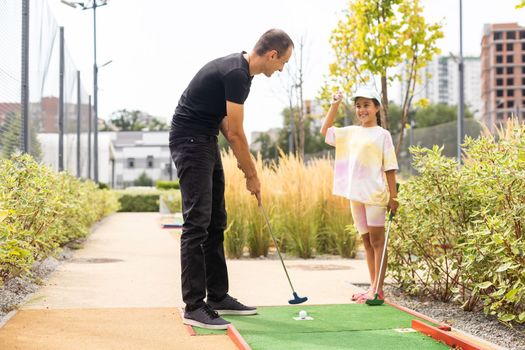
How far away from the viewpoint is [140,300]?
595cm

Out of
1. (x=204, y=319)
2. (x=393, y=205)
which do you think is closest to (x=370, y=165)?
(x=393, y=205)

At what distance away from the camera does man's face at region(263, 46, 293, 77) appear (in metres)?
4.89

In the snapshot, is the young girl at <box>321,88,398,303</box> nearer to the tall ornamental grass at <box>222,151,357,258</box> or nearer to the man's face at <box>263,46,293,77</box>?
the man's face at <box>263,46,293,77</box>

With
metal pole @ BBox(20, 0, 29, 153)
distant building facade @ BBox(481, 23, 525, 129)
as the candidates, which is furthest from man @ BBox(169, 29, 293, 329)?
distant building facade @ BBox(481, 23, 525, 129)

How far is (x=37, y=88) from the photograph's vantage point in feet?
33.7

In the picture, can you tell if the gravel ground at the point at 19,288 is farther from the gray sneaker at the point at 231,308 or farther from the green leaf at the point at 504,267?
the green leaf at the point at 504,267

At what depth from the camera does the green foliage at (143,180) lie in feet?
218

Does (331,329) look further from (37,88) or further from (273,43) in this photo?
(37,88)

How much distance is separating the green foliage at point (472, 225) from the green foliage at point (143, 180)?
201ft

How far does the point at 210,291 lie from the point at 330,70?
9.91 metres

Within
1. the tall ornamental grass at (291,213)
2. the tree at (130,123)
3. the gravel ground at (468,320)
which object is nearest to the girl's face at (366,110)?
the gravel ground at (468,320)

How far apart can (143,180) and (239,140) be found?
62.5m

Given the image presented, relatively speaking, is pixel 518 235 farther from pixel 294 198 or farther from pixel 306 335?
pixel 294 198

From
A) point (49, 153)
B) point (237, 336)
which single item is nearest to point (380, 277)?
point (237, 336)
